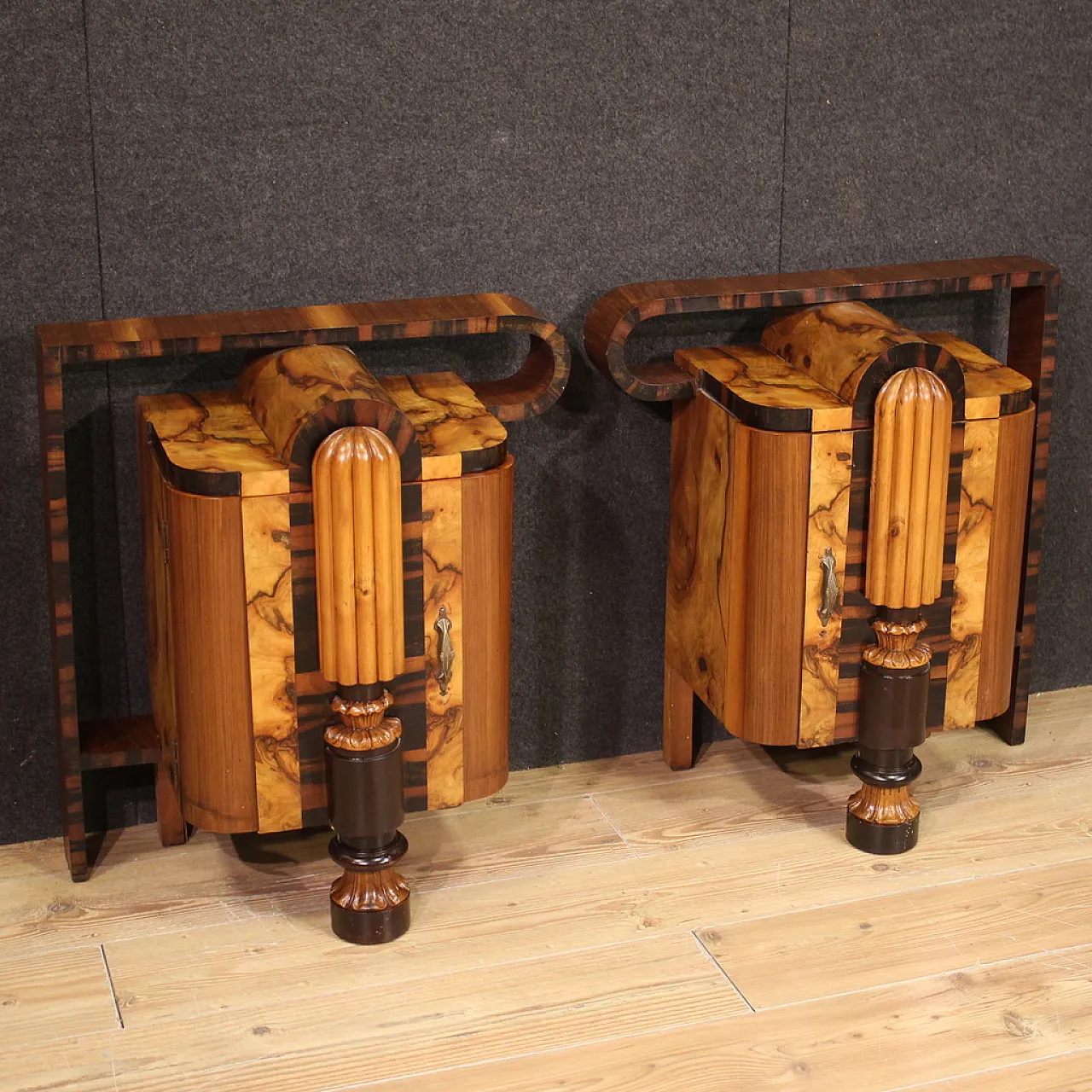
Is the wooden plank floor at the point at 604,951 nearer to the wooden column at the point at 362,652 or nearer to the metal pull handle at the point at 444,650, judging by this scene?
the wooden column at the point at 362,652

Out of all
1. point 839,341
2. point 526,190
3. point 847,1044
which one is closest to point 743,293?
point 839,341

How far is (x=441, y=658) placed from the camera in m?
1.72

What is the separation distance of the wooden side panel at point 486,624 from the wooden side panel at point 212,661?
0.72ft

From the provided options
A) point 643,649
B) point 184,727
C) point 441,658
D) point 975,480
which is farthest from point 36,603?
point 975,480

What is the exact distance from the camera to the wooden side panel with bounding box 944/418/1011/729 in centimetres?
187

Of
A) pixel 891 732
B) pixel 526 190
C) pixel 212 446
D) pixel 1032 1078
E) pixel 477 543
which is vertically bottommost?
pixel 1032 1078

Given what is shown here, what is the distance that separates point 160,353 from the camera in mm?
1732

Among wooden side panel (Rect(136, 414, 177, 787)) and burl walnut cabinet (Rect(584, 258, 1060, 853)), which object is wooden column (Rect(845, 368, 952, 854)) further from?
wooden side panel (Rect(136, 414, 177, 787))

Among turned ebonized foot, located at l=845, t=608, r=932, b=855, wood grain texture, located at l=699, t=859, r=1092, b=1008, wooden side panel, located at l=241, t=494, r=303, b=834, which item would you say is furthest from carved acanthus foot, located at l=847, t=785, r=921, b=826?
wooden side panel, located at l=241, t=494, r=303, b=834

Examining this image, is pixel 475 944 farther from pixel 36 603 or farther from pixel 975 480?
pixel 975 480

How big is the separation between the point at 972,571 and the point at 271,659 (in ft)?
2.76

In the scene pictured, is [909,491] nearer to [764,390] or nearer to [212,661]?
[764,390]

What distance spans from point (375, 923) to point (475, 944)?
0.12 m

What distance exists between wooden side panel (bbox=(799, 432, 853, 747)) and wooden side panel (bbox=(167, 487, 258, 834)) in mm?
644
